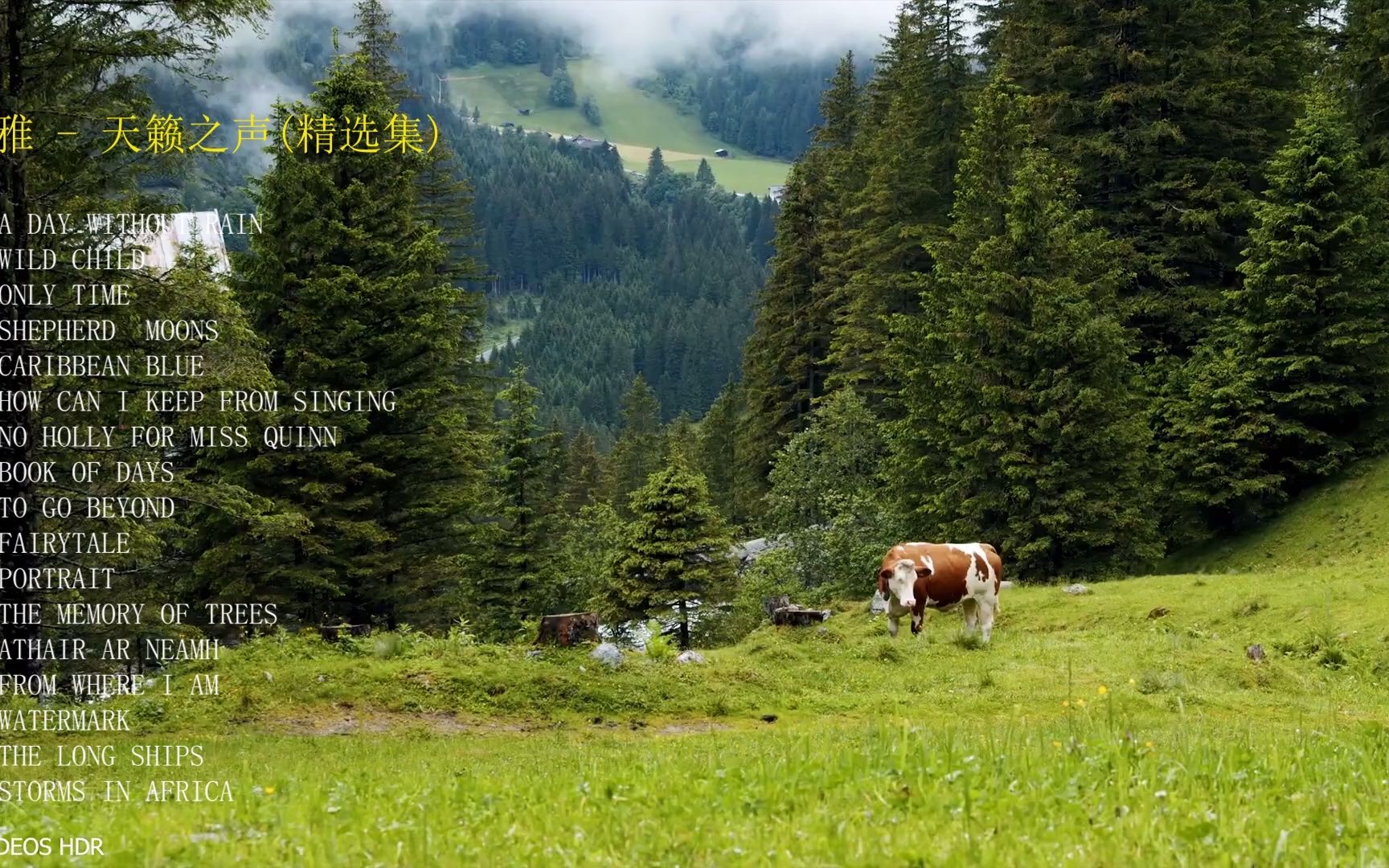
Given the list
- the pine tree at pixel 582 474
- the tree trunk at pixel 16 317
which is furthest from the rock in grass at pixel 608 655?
the pine tree at pixel 582 474

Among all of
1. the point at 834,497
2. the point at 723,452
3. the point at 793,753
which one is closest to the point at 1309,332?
the point at 834,497

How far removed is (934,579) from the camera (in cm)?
2219

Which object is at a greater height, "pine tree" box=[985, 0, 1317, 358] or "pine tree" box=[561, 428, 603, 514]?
"pine tree" box=[985, 0, 1317, 358]

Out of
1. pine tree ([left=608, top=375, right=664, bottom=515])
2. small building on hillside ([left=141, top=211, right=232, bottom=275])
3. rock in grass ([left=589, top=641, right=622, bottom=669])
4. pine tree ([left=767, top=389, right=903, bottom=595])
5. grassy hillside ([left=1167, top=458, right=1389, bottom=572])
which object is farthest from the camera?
pine tree ([left=608, top=375, right=664, bottom=515])

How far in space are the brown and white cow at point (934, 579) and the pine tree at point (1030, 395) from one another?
26.9 ft

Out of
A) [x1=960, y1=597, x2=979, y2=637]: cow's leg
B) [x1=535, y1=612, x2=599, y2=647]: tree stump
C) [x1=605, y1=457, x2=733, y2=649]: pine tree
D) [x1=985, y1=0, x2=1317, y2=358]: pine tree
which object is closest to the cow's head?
[x1=960, y1=597, x2=979, y2=637]: cow's leg

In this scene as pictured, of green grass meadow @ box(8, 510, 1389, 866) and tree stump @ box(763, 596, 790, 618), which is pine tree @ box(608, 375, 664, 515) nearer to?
tree stump @ box(763, 596, 790, 618)

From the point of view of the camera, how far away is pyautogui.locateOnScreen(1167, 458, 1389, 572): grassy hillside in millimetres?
28922

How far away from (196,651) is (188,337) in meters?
4.83

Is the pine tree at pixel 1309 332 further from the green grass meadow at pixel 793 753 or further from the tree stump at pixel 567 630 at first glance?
the tree stump at pixel 567 630

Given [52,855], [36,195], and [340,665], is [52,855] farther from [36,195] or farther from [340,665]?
[36,195]

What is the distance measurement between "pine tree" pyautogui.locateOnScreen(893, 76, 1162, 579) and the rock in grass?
57.7 ft

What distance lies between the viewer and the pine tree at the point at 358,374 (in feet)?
85.0

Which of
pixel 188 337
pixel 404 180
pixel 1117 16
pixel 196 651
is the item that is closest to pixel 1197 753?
pixel 196 651
